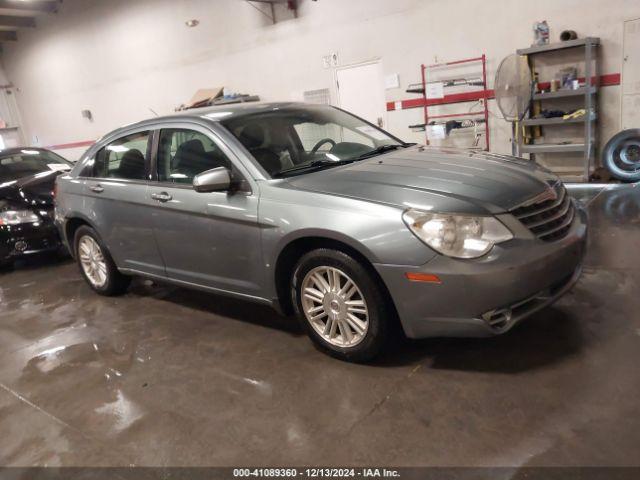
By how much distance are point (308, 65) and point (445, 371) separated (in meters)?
Answer: 7.37

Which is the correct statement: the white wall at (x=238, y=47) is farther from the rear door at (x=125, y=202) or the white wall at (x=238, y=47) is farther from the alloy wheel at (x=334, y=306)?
the alloy wheel at (x=334, y=306)

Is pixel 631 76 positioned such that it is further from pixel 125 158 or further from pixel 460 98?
pixel 125 158

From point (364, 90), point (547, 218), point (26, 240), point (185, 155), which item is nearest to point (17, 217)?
point (26, 240)

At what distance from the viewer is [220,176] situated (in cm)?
269

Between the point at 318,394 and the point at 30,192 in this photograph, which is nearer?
the point at 318,394

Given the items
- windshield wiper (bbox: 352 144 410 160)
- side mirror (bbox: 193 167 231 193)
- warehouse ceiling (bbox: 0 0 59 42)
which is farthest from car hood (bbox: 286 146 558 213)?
warehouse ceiling (bbox: 0 0 59 42)

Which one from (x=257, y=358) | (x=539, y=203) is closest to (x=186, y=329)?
(x=257, y=358)

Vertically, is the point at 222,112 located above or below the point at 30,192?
above

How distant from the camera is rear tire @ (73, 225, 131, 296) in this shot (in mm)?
3967

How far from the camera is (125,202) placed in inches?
137

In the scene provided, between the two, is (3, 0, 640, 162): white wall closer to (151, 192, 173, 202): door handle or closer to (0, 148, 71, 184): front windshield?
(0, 148, 71, 184): front windshield

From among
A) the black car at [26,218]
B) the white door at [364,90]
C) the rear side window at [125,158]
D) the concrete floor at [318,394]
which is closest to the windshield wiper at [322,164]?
the concrete floor at [318,394]

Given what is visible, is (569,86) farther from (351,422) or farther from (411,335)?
(351,422)

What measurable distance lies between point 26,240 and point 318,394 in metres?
4.16
